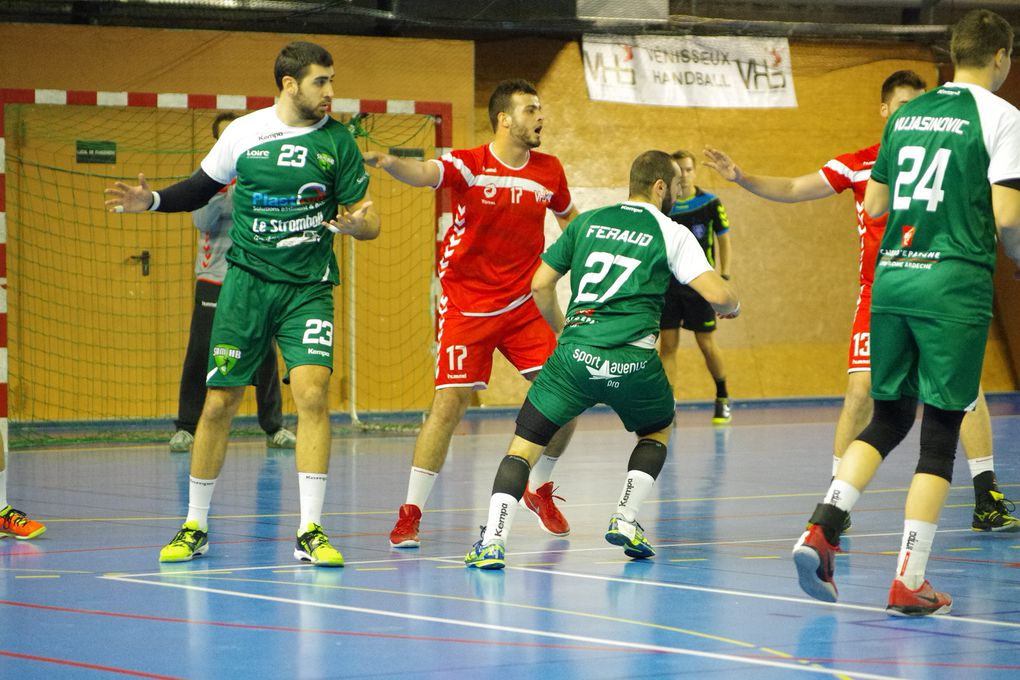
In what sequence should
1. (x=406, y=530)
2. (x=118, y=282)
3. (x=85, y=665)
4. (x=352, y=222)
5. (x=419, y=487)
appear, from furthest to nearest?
1. (x=118, y=282)
2. (x=419, y=487)
3. (x=406, y=530)
4. (x=352, y=222)
5. (x=85, y=665)

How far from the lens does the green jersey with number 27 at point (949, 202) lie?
15.9 ft

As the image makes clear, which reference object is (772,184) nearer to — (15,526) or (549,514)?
(549,514)

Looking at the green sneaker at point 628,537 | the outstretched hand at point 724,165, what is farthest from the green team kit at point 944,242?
the green sneaker at point 628,537

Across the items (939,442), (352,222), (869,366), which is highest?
(352,222)

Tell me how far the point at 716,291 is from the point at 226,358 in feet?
6.72

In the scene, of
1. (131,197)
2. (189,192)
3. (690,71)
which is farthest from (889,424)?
(690,71)

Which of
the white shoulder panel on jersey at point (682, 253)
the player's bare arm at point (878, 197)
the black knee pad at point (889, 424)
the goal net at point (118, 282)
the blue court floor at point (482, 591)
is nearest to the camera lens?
the blue court floor at point (482, 591)

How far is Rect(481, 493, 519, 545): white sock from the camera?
228 inches

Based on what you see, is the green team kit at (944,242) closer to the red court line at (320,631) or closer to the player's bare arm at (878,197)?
the player's bare arm at (878,197)

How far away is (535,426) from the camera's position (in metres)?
5.94

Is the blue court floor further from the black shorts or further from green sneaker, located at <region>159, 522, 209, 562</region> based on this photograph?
the black shorts

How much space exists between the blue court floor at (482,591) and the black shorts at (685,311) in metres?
3.73

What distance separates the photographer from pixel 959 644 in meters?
4.36

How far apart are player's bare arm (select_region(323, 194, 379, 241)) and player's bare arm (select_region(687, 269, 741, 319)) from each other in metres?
1.34
